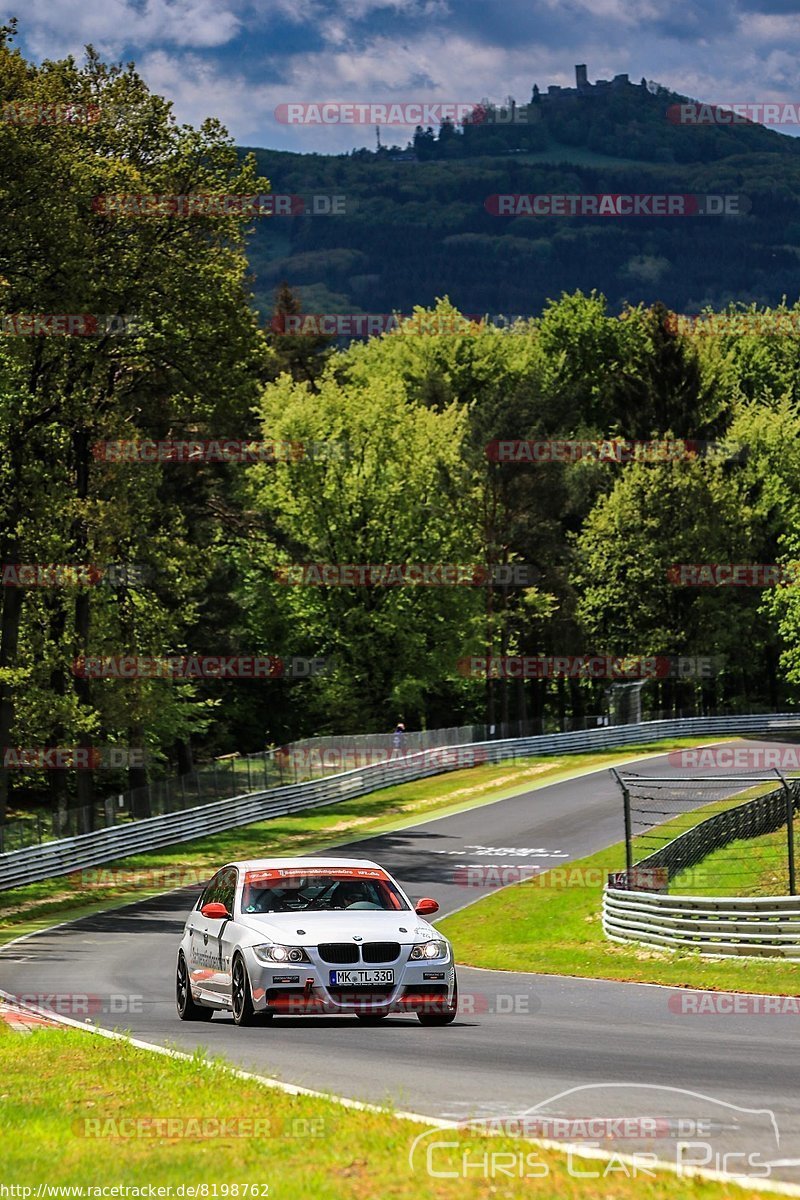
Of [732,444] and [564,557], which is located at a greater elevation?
[732,444]

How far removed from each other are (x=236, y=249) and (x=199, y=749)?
3544 centimetres

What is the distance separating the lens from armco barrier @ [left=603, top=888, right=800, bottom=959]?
22453 millimetres

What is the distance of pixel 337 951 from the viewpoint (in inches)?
571

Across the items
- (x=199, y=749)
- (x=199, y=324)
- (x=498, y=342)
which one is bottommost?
(x=199, y=749)

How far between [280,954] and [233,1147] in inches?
245

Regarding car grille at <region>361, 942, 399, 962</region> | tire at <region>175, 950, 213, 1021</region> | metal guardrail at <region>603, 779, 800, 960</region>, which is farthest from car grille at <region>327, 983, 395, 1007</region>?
metal guardrail at <region>603, 779, 800, 960</region>

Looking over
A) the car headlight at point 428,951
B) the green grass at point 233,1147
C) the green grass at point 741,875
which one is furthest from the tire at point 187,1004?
the green grass at point 741,875

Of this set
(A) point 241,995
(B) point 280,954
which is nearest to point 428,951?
(B) point 280,954

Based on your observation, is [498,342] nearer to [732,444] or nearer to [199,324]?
[732,444]

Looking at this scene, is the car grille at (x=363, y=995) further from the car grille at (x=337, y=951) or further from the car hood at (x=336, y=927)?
the car hood at (x=336, y=927)

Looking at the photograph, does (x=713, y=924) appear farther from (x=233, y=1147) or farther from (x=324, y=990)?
(x=233, y=1147)

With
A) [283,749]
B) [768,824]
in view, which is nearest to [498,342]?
[283,749]

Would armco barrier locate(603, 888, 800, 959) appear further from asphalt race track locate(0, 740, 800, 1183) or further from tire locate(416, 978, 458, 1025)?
tire locate(416, 978, 458, 1025)

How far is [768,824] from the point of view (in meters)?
35.4
